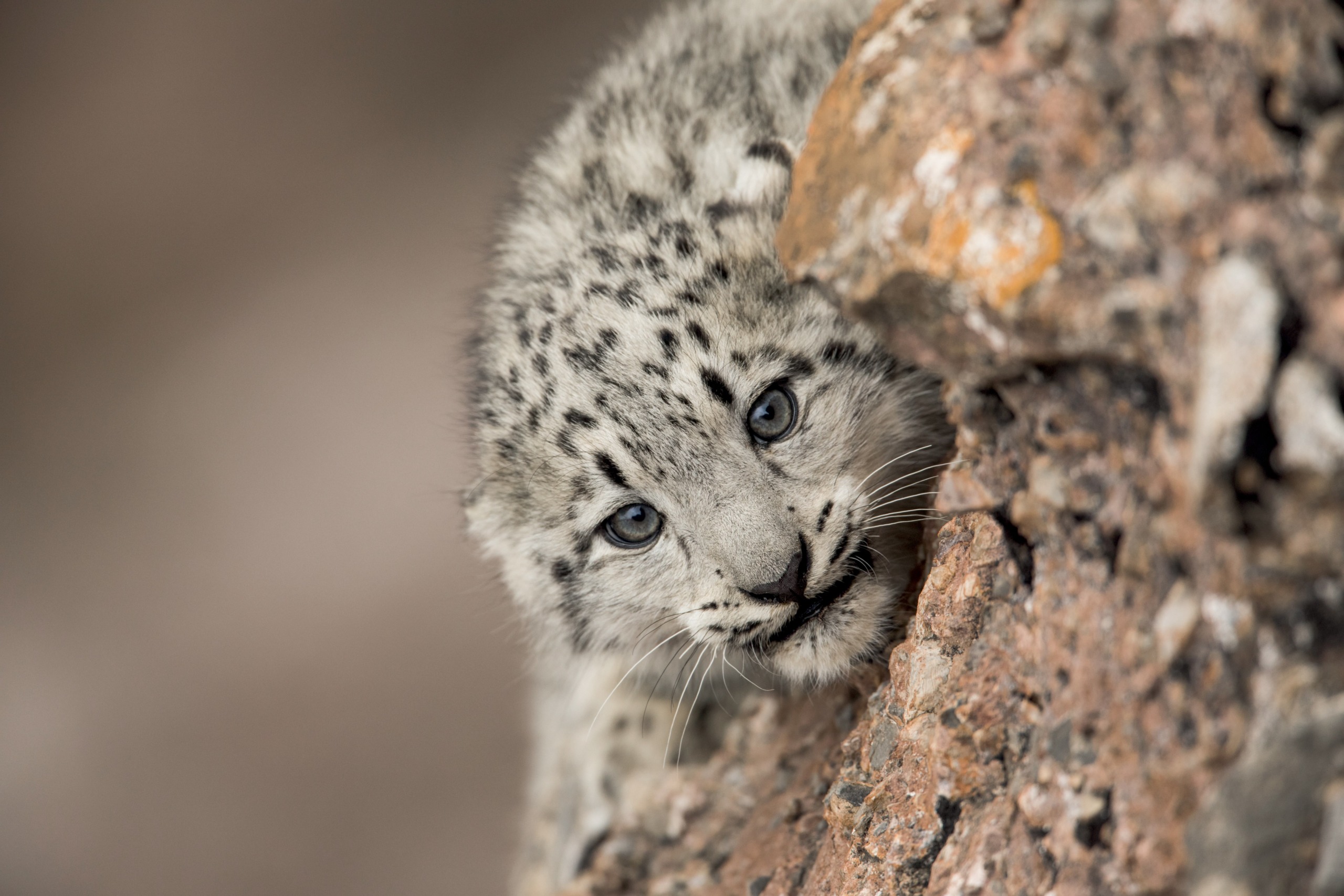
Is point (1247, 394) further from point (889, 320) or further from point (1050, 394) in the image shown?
point (889, 320)

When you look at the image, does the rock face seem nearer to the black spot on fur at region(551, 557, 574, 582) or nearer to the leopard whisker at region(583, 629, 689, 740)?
the leopard whisker at region(583, 629, 689, 740)

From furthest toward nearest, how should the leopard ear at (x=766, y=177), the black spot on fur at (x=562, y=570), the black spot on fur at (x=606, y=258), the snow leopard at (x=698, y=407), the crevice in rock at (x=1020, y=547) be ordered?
the black spot on fur at (x=562, y=570)
the black spot on fur at (x=606, y=258)
the leopard ear at (x=766, y=177)
the snow leopard at (x=698, y=407)
the crevice in rock at (x=1020, y=547)

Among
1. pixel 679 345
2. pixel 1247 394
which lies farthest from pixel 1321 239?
pixel 679 345

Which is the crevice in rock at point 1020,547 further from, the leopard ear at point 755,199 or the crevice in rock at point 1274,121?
the leopard ear at point 755,199

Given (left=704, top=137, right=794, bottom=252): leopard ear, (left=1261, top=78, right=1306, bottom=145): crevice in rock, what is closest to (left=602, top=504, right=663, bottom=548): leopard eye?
(left=704, top=137, right=794, bottom=252): leopard ear

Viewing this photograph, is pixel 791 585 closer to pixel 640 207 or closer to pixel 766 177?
pixel 766 177

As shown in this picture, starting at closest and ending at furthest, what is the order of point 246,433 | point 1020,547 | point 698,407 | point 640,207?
point 1020,547 < point 698,407 < point 640,207 < point 246,433

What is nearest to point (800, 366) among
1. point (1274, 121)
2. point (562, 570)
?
point (562, 570)

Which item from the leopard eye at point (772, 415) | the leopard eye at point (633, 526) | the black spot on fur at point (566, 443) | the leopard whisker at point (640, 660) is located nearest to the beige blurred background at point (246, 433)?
the leopard whisker at point (640, 660)
